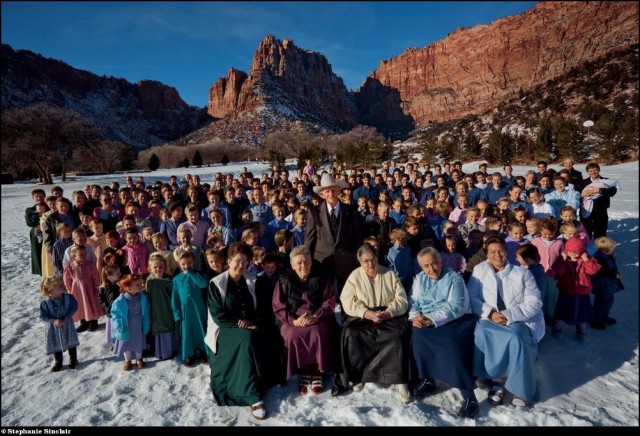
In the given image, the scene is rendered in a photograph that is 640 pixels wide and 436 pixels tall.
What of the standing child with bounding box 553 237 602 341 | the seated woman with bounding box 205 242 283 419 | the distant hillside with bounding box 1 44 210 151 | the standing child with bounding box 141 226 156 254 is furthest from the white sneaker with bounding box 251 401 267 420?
the distant hillside with bounding box 1 44 210 151

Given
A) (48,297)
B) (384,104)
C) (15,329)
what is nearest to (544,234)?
(48,297)

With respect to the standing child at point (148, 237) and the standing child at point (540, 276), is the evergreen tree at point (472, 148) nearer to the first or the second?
the standing child at point (540, 276)

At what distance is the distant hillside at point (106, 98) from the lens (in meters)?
89.7

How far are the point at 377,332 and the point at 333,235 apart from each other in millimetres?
1402

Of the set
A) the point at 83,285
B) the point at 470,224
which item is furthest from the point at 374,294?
the point at 83,285

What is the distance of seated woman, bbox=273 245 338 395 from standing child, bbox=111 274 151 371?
5.60 ft

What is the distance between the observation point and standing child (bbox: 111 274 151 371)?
3.88m

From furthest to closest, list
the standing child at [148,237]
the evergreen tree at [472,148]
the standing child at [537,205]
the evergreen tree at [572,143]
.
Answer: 1. the evergreen tree at [472,148]
2. the evergreen tree at [572,143]
3. the standing child at [537,205]
4. the standing child at [148,237]

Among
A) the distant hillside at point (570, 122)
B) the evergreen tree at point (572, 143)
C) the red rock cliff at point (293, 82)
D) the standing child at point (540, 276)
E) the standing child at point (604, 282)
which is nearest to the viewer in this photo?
the standing child at point (540, 276)

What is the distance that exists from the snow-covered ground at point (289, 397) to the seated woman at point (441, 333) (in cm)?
24

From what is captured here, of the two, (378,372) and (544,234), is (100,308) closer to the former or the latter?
(378,372)

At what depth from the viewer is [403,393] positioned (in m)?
3.20

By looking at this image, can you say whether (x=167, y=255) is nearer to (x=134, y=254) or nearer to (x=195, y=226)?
(x=134, y=254)

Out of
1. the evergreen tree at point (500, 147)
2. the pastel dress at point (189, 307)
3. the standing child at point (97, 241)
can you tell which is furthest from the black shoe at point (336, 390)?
the evergreen tree at point (500, 147)
